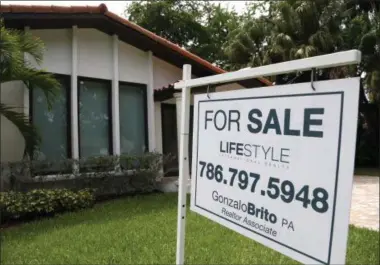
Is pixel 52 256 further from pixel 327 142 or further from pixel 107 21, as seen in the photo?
pixel 107 21

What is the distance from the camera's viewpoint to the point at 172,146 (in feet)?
36.9

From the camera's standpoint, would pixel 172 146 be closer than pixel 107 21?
No

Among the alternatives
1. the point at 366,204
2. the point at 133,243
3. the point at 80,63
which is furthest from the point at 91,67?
the point at 366,204

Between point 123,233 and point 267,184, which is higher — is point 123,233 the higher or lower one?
the lower one

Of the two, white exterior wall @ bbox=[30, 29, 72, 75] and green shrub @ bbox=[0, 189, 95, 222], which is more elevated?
white exterior wall @ bbox=[30, 29, 72, 75]

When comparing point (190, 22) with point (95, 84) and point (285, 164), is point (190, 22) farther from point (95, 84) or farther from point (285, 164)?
point (285, 164)

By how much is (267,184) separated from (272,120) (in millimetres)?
326

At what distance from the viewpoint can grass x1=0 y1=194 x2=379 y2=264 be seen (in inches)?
175

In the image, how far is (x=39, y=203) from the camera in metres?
6.73

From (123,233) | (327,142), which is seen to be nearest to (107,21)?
(123,233)

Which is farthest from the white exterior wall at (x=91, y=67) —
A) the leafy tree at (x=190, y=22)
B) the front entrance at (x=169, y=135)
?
the leafy tree at (x=190, y=22)

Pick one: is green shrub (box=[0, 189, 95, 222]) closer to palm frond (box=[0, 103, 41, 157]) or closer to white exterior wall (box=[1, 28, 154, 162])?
palm frond (box=[0, 103, 41, 157])

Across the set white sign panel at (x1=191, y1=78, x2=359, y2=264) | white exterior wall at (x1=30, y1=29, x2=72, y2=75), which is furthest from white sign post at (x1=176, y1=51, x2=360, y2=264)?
white exterior wall at (x1=30, y1=29, x2=72, y2=75)

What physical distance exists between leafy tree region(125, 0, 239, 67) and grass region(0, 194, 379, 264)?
16485 mm
